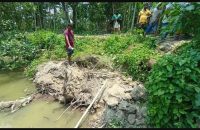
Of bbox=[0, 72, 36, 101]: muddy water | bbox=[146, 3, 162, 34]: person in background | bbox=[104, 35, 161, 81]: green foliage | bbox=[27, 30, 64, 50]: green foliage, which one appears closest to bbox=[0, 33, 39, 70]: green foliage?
bbox=[0, 72, 36, 101]: muddy water

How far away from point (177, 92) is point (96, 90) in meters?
2.90

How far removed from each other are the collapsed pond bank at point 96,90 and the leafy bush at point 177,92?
800mm

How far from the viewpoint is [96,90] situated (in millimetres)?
8359

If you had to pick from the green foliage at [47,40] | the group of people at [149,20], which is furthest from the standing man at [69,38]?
the green foliage at [47,40]

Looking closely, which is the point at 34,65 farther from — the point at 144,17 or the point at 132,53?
the point at 144,17

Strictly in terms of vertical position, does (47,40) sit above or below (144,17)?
below

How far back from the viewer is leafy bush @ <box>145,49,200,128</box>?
5.84 meters

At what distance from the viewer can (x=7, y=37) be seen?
1355cm

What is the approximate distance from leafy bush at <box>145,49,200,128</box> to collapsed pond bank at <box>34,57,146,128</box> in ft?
2.63

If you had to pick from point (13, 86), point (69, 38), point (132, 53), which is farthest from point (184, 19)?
point (13, 86)

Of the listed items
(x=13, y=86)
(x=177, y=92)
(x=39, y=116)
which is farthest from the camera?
(x=13, y=86)

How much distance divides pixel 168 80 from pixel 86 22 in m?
18.6

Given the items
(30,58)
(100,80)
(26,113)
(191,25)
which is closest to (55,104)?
(26,113)

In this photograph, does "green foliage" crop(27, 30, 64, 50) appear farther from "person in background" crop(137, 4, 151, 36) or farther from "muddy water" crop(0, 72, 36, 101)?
"person in background" crop(137, 4, 151, 36)
